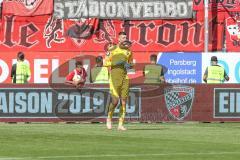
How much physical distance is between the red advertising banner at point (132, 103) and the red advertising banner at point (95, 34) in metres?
10.9

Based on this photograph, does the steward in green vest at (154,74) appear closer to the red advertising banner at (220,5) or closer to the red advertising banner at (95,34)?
the red advertising banner at (95,34)

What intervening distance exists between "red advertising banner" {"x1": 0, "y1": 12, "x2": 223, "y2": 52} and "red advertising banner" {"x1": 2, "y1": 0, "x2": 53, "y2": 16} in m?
0.21

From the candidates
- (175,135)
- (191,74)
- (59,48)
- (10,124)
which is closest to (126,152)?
(175,135)

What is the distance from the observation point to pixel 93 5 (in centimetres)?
3675

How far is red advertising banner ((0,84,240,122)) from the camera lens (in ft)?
82.8

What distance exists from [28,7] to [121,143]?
20.1 meters

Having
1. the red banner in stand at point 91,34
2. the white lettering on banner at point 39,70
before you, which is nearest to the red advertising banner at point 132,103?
the white lettering on banner at point 39,70

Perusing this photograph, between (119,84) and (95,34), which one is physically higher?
(95,34)

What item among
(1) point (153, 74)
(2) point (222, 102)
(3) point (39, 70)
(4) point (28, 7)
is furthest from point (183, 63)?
(2) point (222, 102)

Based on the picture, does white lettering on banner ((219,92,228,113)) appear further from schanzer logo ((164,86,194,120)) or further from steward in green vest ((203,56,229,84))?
steward in green vest ((203,56,229,84))

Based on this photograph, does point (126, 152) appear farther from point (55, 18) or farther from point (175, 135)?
point (55, 18)

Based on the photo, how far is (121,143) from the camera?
55.9ft

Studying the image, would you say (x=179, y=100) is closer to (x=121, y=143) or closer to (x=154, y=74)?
(x=154, y=74)

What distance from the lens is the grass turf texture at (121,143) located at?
14716 millimetres
